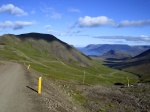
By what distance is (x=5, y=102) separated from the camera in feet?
70.1

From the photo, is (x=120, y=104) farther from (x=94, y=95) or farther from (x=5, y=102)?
(x=5, y=102)

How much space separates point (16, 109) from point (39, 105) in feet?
8.20

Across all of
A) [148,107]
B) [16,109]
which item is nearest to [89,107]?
[148,107]

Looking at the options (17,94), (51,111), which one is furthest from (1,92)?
(51,111)

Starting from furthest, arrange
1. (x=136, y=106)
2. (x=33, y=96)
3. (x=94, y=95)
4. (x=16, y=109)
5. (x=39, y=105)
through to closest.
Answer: (x=94, y=95) < (x=136, y=106) < (x=33, y=96) < (x=39, y=105) < (x=16, y=109)

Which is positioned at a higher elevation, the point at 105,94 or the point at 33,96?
the point at 33,96

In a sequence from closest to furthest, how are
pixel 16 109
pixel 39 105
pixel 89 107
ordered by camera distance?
1. pixel 16 109
2. pixel 39 105
3. pixel 89 107

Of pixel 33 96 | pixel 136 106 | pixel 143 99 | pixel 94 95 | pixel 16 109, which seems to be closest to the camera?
pixel 16 109

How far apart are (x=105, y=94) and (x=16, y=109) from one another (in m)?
30.4

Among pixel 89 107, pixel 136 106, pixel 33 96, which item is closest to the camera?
pixel 33 96

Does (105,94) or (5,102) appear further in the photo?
(105,94)

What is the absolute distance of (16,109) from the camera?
19.3 m

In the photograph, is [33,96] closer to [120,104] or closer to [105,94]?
[120,104]

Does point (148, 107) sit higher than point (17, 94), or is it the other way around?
point (17, 94)
